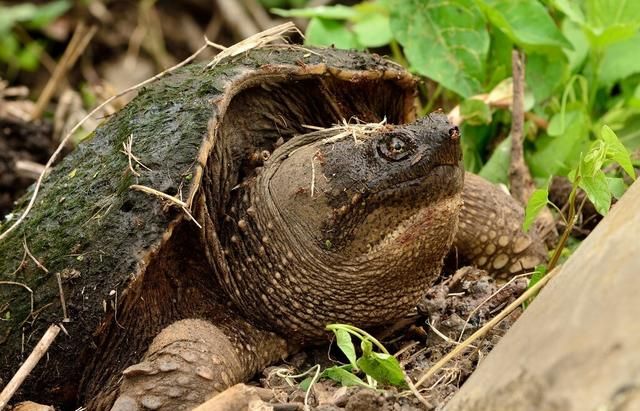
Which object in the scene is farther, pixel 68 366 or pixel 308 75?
pixel 308 75

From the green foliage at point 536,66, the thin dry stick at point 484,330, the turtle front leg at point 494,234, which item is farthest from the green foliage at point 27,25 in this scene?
the thin dry stick at point 484,330

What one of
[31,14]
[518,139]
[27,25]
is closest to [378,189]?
[518,139]

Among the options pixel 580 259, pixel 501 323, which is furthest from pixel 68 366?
pixel 580 259

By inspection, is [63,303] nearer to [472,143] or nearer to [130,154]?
[130,154]

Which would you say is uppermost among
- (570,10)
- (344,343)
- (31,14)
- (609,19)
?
(31,14)

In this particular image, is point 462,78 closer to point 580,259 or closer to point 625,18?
point 625,18

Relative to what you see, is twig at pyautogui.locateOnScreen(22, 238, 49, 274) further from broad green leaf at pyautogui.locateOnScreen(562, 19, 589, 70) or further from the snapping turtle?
broad green leaf at pyautogui.locateOnScreen(562, 19, 589, 70)

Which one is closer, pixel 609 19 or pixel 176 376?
pixel 176 376

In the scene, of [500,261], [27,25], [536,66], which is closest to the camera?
[500,261]

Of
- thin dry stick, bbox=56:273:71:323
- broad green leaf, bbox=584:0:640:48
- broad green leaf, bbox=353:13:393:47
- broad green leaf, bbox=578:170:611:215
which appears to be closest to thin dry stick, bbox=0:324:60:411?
thin dry stick, bbox=56:273:71:323
